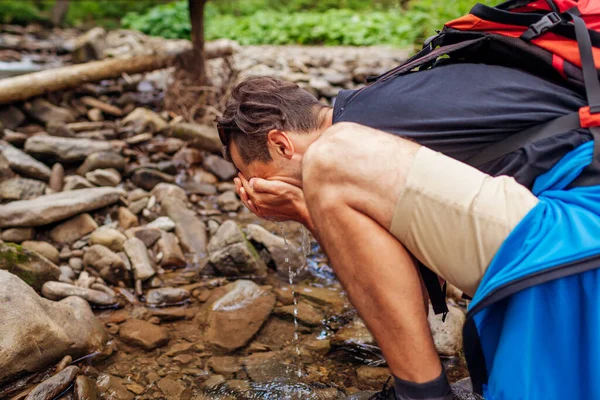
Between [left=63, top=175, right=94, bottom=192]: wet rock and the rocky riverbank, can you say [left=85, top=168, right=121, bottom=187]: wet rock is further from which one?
[left=63, top=175, right=94, bottom=192]: wet rock

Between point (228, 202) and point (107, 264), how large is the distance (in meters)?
1.59

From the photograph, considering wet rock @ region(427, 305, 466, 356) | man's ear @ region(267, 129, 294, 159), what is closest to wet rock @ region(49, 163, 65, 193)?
man's ear @ region(267, 129, 294, 159)

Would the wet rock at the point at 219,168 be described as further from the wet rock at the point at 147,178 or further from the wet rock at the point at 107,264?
the wet rock at the point at 107,264

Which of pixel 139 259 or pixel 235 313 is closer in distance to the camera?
pixel 235 313

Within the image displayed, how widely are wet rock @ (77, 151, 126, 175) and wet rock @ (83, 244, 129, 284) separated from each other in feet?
4.99

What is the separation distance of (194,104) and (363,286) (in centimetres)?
533

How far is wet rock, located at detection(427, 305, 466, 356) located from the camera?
112 inches

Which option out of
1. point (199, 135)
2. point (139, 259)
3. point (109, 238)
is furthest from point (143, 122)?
point (139, 259)

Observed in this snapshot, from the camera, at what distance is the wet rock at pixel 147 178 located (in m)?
5.07

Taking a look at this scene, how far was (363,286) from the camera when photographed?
6.20 feet

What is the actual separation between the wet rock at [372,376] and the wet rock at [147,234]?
6.40ft

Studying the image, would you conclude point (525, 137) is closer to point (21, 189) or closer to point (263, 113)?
point (263, 113)

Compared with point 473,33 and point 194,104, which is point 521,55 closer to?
point 473,33

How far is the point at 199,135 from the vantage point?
5867mm
